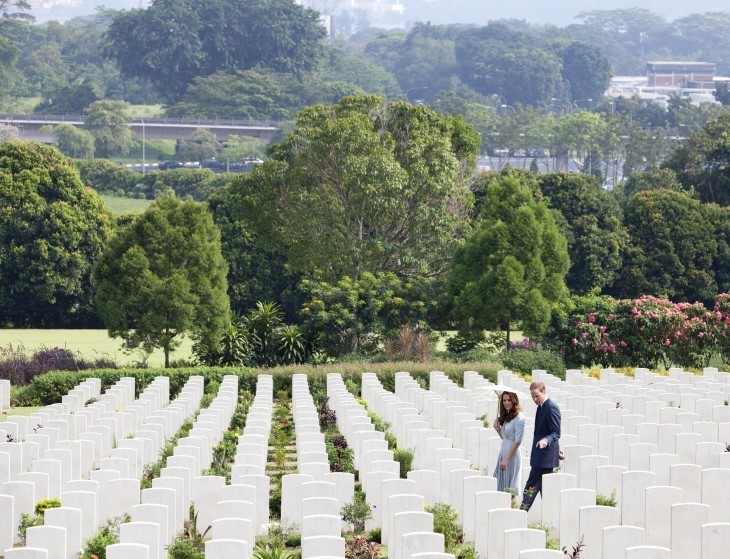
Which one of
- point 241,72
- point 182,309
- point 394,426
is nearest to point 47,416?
point 394,426

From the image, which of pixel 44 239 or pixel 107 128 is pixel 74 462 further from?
pixel 107 128

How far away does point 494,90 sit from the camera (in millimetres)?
167625

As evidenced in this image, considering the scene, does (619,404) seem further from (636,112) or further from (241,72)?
(636,112)

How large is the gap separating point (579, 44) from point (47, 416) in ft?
535

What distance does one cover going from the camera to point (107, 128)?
368 ft

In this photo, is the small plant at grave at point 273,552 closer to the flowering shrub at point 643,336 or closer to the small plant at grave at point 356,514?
the small plant at grave at point 356,514

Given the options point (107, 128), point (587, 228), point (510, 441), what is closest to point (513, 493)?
point (510, 441)

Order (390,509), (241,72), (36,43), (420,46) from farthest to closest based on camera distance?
(420,46), (36,43), (241,72), (390,509)

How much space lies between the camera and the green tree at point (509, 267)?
33344 millimetres

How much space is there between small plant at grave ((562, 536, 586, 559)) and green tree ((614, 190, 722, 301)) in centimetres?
3637

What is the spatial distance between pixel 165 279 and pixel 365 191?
6654 millimetres

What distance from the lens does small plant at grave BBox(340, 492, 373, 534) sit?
14414mm

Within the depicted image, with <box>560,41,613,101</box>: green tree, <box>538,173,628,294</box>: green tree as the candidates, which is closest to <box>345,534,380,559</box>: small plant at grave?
<box>538,173,628,294</box>: green tree

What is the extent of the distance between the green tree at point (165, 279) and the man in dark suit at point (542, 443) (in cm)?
1879
